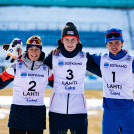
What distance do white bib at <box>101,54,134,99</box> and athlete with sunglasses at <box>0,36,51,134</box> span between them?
3.08 feet

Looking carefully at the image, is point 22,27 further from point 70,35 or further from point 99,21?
point 70,35

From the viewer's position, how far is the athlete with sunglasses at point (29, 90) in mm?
3021

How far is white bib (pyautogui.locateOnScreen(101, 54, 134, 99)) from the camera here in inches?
129

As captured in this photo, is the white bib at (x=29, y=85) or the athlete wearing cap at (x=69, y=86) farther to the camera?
the white bib at (x=29, y=85)

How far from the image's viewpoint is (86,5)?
23000mm

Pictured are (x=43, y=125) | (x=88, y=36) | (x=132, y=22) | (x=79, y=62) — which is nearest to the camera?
(x=43, y=125)

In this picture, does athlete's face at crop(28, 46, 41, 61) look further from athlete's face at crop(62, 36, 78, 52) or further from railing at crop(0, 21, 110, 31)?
railing at crop(0, 21, 110, 31)

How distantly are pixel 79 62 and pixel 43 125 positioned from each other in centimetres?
109

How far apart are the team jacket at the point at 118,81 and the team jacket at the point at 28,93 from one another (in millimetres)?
951

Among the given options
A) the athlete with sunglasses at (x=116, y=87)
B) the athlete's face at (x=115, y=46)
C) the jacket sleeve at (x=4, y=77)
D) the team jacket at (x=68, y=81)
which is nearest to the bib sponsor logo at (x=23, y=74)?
the jacket sleeve at (x=4, y=77)

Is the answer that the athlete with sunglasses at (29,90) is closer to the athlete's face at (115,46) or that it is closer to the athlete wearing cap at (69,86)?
the athlete wearing cap at (69,86)

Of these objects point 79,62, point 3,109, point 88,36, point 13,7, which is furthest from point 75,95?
point 13,7

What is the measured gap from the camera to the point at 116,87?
329 cm

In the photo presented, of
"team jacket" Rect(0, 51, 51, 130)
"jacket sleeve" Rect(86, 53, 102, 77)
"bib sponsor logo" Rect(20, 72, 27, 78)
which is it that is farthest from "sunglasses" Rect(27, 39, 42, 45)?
"jacket sleeve" Rect(86, 53, 102, 77)
